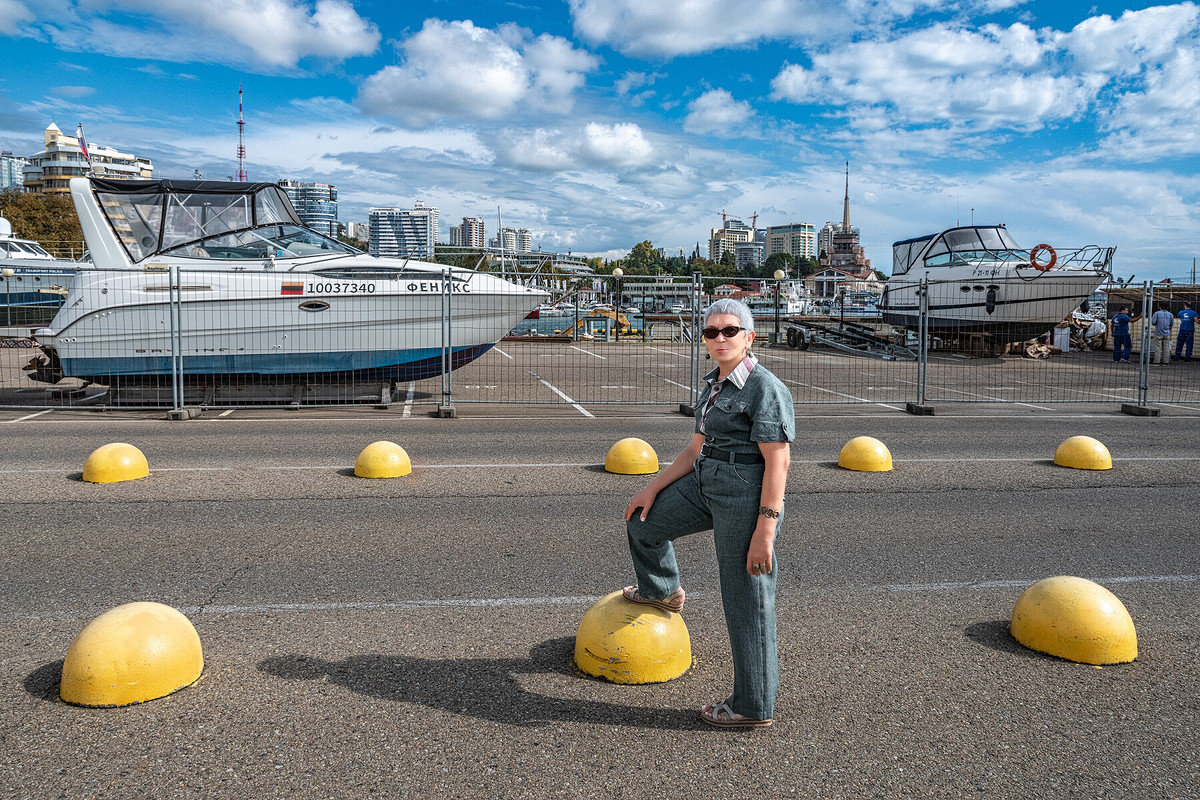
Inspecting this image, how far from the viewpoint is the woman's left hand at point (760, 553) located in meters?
3.23

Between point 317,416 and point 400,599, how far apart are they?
8.57 m

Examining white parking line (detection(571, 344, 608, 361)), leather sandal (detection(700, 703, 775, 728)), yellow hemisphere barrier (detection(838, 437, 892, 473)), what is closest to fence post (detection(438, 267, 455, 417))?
yellow hemisphere barrier (detection(838, 437, 892, 473))

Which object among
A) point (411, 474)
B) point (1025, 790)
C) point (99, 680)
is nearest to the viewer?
point (1025, 790)

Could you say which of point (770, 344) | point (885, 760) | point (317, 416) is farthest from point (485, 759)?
point (770, 344)

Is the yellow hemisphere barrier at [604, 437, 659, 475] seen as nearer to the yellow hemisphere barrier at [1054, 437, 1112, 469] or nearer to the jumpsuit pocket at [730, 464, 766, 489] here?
the yellow hemisphere barrier at [1054, 437, 1112, 469]

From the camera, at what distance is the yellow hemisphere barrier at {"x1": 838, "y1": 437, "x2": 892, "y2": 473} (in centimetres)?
913

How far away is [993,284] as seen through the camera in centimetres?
2409

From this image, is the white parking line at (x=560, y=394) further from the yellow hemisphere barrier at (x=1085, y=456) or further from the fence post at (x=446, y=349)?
the yellow hemisphere barrier at (x=1085, y=456)

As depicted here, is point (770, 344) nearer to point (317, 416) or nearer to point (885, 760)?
point (317, 416)

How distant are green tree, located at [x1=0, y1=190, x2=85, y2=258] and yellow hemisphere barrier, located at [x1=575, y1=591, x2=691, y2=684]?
6251 centimetres

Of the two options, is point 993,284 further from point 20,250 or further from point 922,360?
point 20,250

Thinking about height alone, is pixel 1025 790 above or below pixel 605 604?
below

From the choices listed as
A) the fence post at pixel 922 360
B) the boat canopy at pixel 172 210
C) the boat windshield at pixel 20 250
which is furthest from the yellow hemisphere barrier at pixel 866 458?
the boat windshield at pixel 20 250

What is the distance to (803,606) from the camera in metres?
5.02
